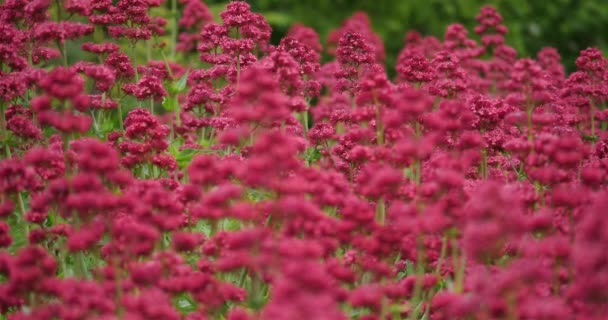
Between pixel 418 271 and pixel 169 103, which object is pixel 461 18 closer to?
pixel 169 103

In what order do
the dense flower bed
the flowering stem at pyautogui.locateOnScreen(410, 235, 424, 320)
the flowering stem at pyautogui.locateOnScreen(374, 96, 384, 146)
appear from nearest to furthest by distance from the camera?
the dense flower bed, the flowering stem at pyautogui.locateOnScreen(410, 235, 424, 320), the flowering stem at pyautogui.locateOnScreen(374, 96, 384, 146)

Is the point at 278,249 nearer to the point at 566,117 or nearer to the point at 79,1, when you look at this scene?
the point at 79,1

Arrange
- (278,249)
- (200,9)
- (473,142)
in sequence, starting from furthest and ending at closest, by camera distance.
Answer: (200,9) → (473,142) → (278,249)

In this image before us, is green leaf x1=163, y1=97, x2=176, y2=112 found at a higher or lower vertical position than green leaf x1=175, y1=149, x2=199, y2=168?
higher

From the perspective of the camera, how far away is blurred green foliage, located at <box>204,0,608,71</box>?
52.2ft

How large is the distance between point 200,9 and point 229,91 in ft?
11.1

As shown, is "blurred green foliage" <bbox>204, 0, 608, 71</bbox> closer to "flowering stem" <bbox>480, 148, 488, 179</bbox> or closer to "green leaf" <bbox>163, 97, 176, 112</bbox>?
"green leaf" <bbox>163, 97, 176, 112</bbox>

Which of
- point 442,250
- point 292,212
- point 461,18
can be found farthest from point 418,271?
point 461,18

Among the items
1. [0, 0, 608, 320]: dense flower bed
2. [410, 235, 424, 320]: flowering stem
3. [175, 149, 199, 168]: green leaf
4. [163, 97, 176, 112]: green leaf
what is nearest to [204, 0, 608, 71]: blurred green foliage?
[163, 97, 176, 112]: green leaf

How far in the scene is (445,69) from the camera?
6.03m

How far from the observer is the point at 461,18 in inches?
660

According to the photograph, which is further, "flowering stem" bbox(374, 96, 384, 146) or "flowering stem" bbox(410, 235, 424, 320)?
"flowering stem" bbox(374, 96, 384, 146)

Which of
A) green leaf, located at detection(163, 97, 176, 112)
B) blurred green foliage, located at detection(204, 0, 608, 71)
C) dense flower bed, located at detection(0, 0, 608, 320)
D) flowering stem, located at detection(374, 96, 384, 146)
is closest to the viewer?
dense flower bed, located at detection(0, 0, 608, 320)

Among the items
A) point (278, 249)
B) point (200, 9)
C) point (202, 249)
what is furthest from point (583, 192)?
point (200, 9)
